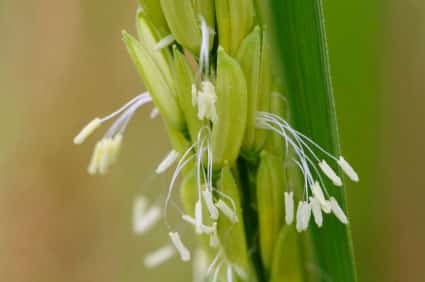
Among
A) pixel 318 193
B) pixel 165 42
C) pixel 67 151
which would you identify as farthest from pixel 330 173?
pixel 67 151

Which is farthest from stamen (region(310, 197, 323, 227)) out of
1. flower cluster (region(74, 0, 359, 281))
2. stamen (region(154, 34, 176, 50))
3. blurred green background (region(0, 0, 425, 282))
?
blurred green background (region(0, 0, 425, 282))

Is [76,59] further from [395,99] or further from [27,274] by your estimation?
[395,99]

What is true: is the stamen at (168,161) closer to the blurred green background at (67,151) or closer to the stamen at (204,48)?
the stamen at (204,48)

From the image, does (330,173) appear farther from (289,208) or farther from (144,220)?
(144,220)

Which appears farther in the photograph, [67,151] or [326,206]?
[67,151]

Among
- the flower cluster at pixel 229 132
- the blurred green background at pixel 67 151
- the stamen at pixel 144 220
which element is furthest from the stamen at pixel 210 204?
the blurred green background at pixel 67 151

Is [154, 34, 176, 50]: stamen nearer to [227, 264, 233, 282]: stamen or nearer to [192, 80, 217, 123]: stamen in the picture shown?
[192, 80, 217, 123]: stamen

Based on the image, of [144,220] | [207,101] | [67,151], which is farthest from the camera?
[67,151]

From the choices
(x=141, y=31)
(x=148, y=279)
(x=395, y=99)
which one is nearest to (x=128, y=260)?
(x=148, y=279)
